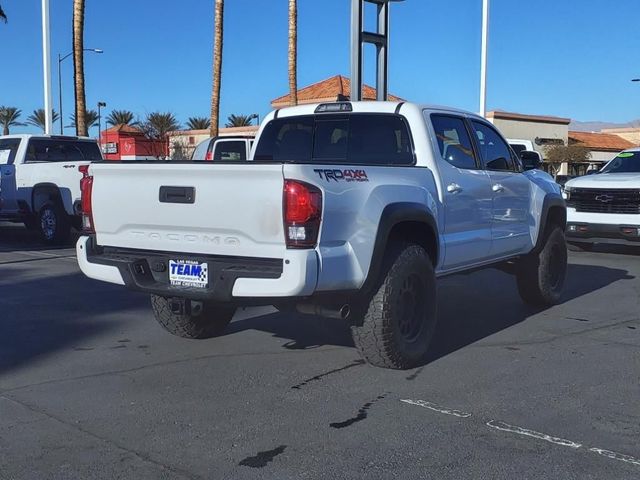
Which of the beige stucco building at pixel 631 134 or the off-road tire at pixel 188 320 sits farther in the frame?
the beige stucco building at pixel 631 134

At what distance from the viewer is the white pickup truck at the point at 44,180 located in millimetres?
13383

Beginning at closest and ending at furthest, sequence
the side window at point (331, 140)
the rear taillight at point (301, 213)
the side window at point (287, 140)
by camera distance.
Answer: the rear taillight at point (301, 213), the side window at point (331, 140), the side window at point (287, 140)

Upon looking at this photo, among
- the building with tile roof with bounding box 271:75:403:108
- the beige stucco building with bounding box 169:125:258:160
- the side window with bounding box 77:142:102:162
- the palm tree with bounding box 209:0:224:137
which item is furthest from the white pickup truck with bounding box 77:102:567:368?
the beige stucco building with bounding box 169:125:258:160

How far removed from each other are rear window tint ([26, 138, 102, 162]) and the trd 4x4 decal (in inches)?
426

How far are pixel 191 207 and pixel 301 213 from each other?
886 mm

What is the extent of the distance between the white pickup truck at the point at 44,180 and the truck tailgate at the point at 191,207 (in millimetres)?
7871

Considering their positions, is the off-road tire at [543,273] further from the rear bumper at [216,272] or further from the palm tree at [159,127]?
the palm tree at [159,127]

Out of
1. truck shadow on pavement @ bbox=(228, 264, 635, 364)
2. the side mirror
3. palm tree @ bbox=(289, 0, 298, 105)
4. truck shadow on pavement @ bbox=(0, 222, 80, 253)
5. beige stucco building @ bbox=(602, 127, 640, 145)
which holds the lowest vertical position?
truck shadow on pavement @ bbox=(0, 222, 80, 253)

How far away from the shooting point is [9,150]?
Answer: 1470 centimetres

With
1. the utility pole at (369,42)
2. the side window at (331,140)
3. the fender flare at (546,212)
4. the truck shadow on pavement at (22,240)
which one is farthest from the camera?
the truck shadow on pavement at (22,240)

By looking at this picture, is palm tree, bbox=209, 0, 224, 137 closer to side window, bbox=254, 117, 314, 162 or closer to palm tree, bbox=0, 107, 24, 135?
side window, bbox=254, 117, 314, 162

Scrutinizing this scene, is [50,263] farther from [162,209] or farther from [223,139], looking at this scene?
[162,209]

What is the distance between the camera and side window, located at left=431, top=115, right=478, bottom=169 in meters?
6.29

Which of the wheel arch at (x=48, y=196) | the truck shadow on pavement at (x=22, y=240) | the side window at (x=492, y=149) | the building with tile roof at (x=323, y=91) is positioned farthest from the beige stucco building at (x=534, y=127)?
the side window at (x=492, y=149)
